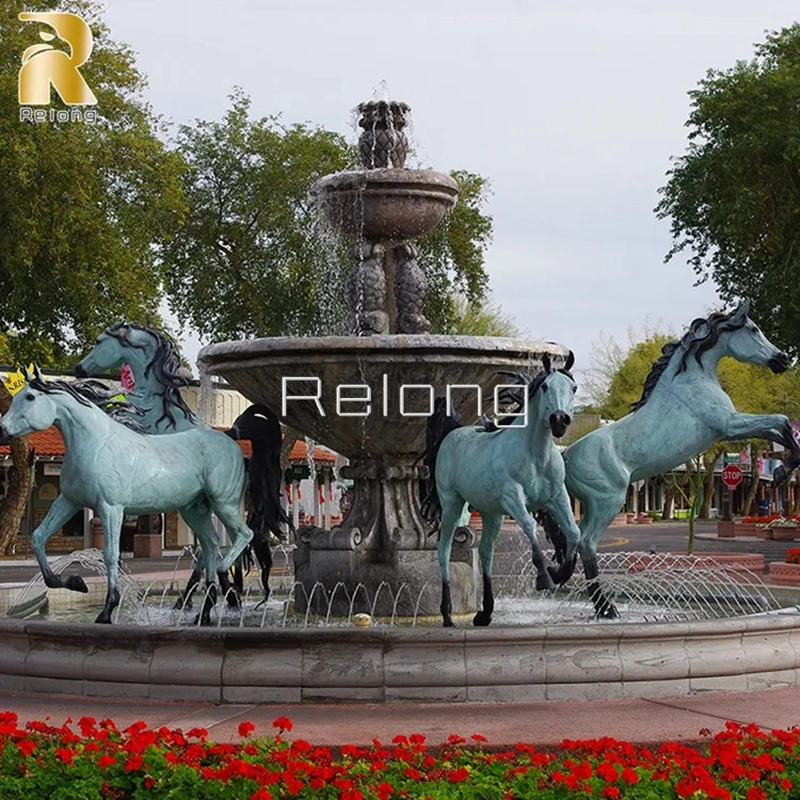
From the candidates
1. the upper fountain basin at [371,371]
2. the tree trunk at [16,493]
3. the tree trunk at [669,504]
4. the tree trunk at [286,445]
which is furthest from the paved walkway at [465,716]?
the tree trunk at [669,504]

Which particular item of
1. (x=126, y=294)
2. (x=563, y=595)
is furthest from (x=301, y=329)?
(x=563, y=595)

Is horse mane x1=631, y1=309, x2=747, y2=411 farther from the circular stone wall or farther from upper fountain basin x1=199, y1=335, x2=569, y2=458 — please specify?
the circular stone wall

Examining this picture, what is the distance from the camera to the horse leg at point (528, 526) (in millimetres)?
9492

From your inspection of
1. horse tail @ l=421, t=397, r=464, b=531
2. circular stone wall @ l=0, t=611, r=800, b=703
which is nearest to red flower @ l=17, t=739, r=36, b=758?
circular stone wall @ l=0, t=611, r=800, b=703

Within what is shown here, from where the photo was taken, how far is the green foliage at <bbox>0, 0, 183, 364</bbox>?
2825cm

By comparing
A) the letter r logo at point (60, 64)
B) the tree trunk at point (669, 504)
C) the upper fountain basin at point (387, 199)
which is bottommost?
the tree trunk at point (669, 504)

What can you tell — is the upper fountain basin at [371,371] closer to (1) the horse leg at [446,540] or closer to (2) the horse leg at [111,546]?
(1) the horse leg at [446,540]

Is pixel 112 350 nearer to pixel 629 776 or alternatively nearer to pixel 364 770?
pixel 364 770

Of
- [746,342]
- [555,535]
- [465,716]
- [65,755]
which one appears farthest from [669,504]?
[65,755]

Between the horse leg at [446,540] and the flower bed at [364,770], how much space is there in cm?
426

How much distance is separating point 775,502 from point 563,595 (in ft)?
278

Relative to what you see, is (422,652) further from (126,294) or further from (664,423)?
(126,294)

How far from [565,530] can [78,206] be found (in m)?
21.3

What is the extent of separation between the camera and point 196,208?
42.8 meters
